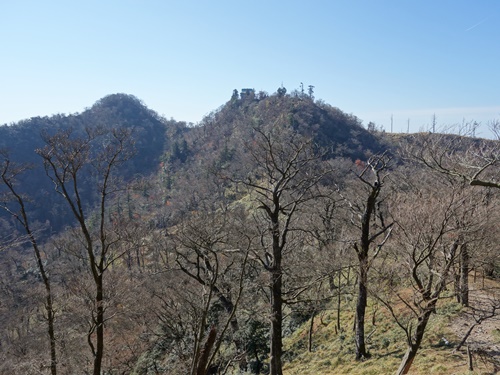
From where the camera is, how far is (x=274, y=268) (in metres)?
10.2

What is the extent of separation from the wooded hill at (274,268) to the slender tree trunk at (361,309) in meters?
0.06

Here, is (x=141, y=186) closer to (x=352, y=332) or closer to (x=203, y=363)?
(x=203, y=363)

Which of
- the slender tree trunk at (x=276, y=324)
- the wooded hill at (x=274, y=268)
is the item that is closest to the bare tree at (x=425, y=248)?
the wooded hill at (x=274, y=268)

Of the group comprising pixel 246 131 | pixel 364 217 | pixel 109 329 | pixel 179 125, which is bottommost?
pixel 109 329

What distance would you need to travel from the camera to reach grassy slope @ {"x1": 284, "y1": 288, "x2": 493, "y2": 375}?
35.7ft

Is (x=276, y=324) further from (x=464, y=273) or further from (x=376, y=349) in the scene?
(x=464, y=273)

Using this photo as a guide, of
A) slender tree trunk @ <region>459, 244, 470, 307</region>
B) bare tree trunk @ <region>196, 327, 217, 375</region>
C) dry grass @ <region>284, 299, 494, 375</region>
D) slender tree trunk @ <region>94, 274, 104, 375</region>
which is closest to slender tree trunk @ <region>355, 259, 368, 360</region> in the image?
dry grass @ <region>284, 299, 494, 375</region>

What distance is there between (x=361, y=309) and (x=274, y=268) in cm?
466

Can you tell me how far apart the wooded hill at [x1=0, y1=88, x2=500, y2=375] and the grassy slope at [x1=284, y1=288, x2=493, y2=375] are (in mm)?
123

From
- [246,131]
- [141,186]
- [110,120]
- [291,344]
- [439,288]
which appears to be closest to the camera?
[439,288]

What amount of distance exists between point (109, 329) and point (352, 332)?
842 inches

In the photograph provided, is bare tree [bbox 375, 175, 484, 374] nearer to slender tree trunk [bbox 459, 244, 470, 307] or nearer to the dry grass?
slender tree trunk [bbox 459, 244, 470, 307]

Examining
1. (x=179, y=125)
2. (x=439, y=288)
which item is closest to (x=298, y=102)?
(x=179, y=125)

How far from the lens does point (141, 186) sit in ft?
39.5
